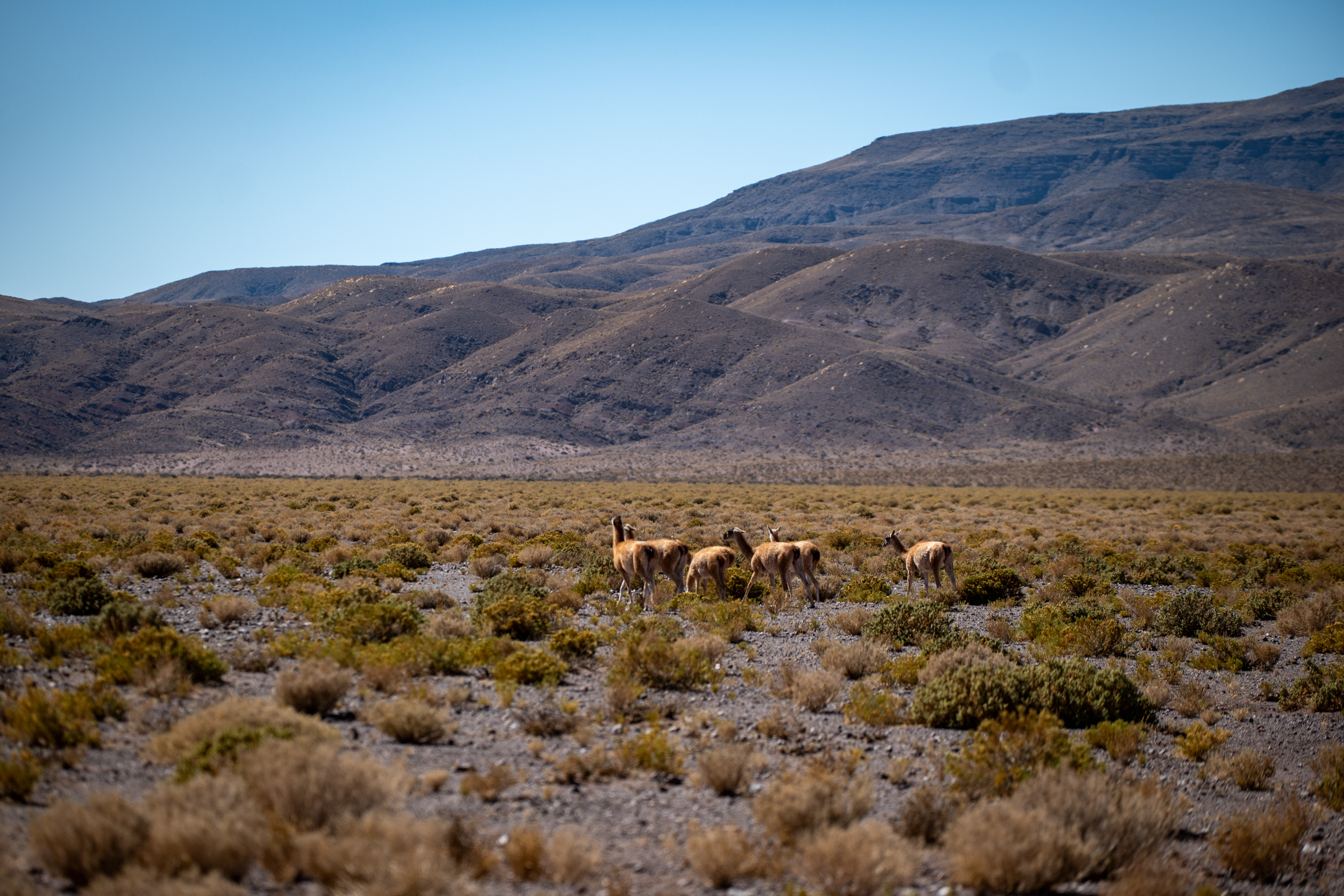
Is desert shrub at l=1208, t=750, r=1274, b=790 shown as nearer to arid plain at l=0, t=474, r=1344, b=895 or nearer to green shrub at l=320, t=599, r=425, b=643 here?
arid plain at l=0, t=474, r=1344, b=895

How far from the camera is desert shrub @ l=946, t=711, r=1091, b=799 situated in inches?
247

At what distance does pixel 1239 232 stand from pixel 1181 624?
691 ft

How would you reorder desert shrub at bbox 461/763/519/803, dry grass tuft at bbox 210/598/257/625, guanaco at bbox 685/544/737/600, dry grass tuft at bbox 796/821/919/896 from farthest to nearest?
guanaco at bbox 685/544/737/600 < dry grass tuft at bbox 210/598/257/625 < desert shrub at bbox 461/763/519/803 < dry grass tuft at bbox 796/821/919/896

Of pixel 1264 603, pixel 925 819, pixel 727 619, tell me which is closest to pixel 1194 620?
pixel 1264 603

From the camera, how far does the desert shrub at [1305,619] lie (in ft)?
41.7

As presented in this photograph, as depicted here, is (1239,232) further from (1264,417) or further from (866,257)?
(1264,417)

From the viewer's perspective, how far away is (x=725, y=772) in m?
6.31

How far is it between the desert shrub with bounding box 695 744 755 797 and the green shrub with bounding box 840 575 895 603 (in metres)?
9.10

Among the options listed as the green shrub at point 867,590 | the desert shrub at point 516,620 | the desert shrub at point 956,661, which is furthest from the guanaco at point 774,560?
the desert shrub at point 956,661

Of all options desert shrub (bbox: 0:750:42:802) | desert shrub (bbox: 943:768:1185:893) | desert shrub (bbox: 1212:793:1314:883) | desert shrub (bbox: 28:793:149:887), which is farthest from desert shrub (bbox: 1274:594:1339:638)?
desert shrub (bbox: 0:750:42:802)

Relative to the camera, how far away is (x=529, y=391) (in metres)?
92.6

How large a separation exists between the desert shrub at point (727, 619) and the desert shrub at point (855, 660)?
1.81 metres

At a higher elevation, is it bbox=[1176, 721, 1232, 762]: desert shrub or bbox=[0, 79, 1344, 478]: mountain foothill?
bbox=[0, 79, 1344, 478]: mountain foothill

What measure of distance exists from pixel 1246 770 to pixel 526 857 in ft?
20.1
